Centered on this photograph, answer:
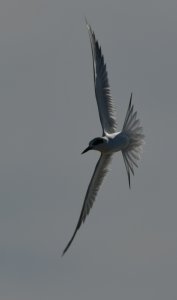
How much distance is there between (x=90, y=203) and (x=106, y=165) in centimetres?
66

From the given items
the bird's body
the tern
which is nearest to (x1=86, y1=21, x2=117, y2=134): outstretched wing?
the tern

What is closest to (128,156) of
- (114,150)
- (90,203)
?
(114,150)

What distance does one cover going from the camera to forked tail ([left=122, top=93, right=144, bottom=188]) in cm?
1328

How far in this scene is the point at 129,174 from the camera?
13172 millimetres

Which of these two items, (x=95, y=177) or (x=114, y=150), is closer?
(x=114, y=150)

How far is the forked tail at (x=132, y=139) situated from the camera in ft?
43.6

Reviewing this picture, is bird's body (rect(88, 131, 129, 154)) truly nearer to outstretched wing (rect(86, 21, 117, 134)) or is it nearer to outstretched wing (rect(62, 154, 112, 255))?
outstretched wing (rect(86, 21, 117, 134))

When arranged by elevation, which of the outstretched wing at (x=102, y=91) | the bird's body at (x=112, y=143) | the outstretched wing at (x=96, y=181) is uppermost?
the outstretched wing at (x=102, y=91)

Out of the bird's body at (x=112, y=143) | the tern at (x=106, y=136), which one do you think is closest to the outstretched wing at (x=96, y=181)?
the tern at (x=106, y=136)

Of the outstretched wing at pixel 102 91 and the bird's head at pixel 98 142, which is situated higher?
the outstretched wing at pixel 102 91

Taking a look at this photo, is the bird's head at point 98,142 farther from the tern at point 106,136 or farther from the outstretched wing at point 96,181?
the outstretched wing at point 96,181

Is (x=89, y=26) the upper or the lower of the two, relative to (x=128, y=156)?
upper

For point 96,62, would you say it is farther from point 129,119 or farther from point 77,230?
point 77,230

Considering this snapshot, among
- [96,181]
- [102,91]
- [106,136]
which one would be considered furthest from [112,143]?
[102,91]
